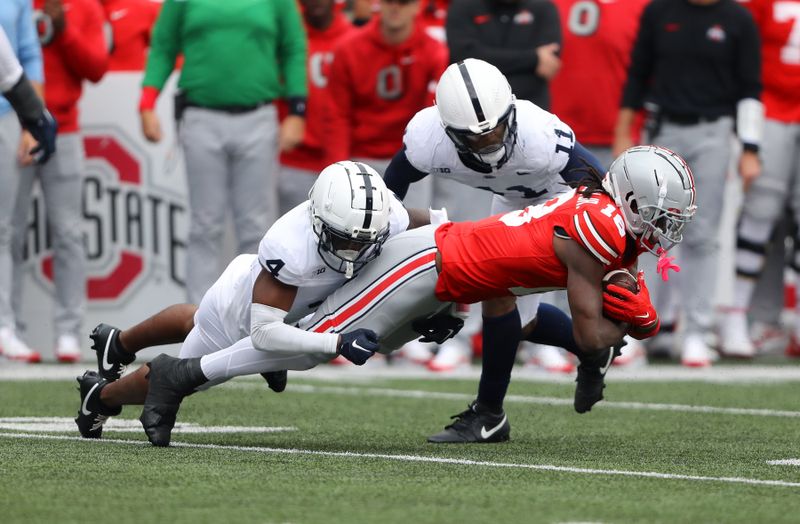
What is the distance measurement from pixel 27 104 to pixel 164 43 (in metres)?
3.05

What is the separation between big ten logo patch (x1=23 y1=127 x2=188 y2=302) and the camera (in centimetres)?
1003

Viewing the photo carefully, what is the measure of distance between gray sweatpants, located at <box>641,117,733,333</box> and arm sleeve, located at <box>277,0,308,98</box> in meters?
2.06

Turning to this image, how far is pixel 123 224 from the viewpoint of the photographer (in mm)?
10086

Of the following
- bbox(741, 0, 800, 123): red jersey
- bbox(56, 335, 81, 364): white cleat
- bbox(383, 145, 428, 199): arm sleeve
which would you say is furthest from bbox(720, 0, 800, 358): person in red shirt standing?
bbox(56, 335, 81, 364): white cleat

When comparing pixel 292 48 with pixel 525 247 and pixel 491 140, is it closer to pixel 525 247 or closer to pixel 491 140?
pixel 491 140

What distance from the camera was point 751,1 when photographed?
9.72 metres

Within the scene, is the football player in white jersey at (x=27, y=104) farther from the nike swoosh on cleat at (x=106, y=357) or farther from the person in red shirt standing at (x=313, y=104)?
the person in red shirt standing at (x=313, y=104)

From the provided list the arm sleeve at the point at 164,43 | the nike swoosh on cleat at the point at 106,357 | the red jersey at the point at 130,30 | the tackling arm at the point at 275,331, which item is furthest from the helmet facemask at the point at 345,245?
the red jersey at the point at 130,30

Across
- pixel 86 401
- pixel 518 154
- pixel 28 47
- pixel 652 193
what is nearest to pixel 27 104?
pixel 86 401

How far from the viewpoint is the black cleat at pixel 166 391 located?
5.54 metres

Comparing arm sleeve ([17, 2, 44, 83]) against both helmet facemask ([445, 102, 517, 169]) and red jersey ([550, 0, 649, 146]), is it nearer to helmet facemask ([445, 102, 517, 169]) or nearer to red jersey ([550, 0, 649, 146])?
red jersey ([550, 0, 649, 146])

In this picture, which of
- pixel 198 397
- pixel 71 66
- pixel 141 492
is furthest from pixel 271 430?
pixel 71 66

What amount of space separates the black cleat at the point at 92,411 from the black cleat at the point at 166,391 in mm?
190

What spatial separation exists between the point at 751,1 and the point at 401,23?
2180mm
